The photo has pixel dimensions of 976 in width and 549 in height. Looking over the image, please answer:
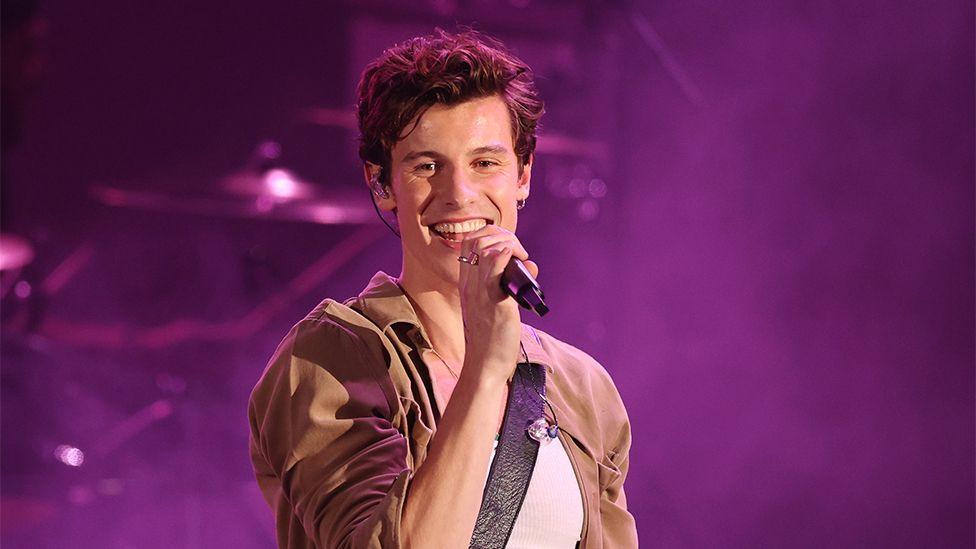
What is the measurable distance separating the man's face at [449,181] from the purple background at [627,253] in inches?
75.7

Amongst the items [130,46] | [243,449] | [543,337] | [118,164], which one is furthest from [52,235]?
[543,337]

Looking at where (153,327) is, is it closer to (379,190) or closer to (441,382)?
(379,190)

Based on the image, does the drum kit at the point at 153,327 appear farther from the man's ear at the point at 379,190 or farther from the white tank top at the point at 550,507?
the white tank top at the point at 550,507

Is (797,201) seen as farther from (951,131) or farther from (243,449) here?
(243,449)

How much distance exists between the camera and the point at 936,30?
10.6ft

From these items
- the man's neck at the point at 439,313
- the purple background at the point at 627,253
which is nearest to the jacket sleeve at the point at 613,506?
the man's neck at the point at 439,313

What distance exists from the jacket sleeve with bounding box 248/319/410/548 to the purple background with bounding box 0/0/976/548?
192 centimetres

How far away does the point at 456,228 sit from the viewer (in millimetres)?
1479

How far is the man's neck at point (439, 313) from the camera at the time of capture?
1549 mm

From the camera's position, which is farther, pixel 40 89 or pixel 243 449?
pixel 243 449

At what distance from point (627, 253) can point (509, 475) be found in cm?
240

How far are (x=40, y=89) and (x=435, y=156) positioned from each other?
2.11 meters

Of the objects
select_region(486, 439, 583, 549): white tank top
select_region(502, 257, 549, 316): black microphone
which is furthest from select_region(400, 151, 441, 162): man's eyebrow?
select_region(486, 439, 583, 549): white tank top

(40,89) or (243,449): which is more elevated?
(40,89)
